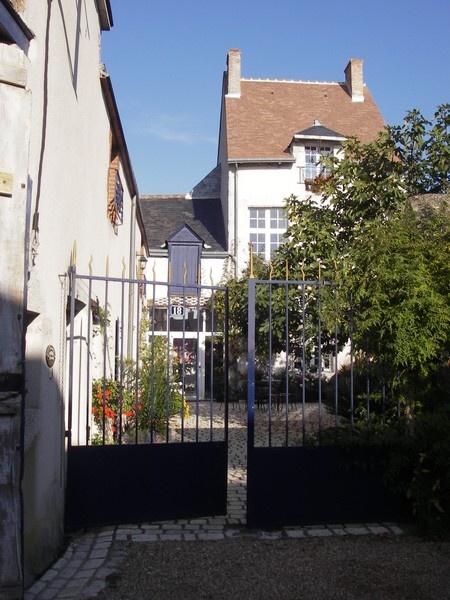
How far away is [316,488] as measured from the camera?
218 inches

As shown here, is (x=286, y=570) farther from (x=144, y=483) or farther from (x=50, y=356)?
(x=50, y=356)

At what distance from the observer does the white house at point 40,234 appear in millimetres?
3320

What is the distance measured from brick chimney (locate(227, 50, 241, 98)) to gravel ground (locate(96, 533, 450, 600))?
1951 cm

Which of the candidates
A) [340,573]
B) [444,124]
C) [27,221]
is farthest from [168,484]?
[444,124]

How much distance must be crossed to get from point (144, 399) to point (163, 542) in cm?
364

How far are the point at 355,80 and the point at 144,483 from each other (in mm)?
20810

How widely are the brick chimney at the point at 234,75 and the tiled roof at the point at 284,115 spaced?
23 centimetres

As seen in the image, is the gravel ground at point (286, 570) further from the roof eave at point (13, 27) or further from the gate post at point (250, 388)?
the roof eave at point (13, 27)

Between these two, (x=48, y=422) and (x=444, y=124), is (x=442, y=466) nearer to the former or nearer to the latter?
(x=48, y=422)

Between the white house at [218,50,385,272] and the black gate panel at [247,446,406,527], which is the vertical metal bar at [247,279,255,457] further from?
the white house at [218,50,385,272]

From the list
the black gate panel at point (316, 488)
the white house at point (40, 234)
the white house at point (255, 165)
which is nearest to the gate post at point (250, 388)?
the black gate panel at point (316, 488)

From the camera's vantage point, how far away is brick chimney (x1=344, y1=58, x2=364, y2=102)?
75.4 ft

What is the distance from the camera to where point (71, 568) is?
4.57 metres

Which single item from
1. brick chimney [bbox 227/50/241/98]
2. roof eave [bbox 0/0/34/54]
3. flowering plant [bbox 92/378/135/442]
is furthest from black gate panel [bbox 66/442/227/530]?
brick chimney [bbox 227/50/241/98]
